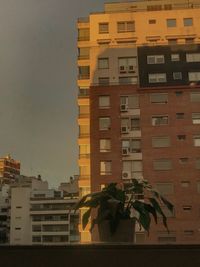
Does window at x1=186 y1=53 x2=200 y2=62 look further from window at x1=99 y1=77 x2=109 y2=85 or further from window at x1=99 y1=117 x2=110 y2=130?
window at x1=99 y1=117 x2=110 y2=130

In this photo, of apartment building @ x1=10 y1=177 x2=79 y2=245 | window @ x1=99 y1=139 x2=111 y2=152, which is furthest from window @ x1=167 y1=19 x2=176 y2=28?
apartment building @ x1=10 y1=177 x2=79 y2=245

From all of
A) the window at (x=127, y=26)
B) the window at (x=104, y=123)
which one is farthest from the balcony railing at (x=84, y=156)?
→ the window at (x=127, y=26)

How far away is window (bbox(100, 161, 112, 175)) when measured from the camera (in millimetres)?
17406

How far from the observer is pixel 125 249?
2146 millimetres

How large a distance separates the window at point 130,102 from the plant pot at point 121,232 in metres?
15.9

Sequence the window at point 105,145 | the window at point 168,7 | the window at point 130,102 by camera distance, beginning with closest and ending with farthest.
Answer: the window at point 105,145
the window at point 130,102
the window at point 168,7

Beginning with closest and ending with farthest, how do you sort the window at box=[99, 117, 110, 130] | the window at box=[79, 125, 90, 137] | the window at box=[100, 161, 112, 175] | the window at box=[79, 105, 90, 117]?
1. the window at box=[100, 161, 112, 175]
2. the window at box=[99, 117, 110, 130]
3. the window at box=[79, 125, 90, 137]
4. the window at box=[79, 105, 90, 117]

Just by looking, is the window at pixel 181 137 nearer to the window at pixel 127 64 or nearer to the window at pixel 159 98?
the window at pixel 159 98

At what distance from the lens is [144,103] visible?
1834 cm

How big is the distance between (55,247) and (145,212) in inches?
22.8

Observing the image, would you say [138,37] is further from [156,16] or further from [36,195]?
[36,195]

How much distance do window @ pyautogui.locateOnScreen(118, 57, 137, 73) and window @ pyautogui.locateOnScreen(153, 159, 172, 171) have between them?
12.9 feet

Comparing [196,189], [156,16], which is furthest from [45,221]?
[156,16]

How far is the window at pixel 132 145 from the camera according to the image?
1770cm
